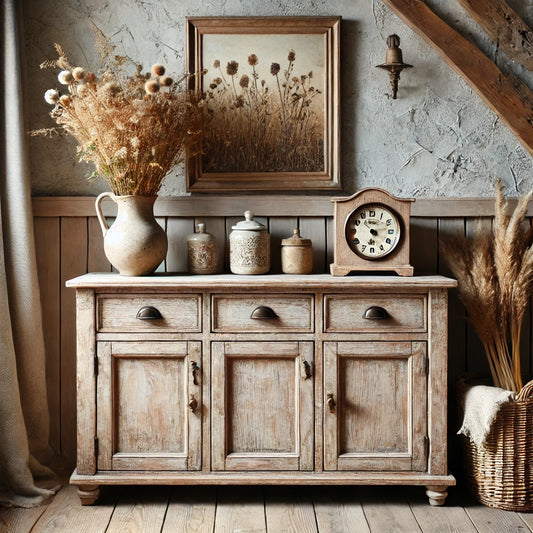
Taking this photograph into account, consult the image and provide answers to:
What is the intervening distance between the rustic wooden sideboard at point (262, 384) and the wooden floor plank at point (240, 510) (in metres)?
0.12

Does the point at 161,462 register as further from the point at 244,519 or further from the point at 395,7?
the point at 395,7

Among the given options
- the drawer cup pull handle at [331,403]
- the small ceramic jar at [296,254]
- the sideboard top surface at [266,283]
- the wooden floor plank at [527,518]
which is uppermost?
the small ceramic jar at [296,254]

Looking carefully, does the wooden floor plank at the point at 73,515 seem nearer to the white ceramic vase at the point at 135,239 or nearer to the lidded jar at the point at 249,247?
the white ceramic vase at the point at 135,239

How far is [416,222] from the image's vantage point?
2828mm

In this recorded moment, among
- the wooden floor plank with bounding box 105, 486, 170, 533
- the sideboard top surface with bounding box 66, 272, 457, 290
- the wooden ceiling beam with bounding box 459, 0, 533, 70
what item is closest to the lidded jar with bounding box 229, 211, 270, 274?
the sideboard top surface with bounding box 66, 272, 457, 290

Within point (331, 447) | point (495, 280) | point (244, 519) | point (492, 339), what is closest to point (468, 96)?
point (495, 280)

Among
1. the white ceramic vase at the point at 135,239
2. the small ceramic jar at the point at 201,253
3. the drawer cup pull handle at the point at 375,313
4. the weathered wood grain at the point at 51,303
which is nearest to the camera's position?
the drawer cup pull handle at the point at 375,313

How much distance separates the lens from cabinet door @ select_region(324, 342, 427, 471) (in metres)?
2.41

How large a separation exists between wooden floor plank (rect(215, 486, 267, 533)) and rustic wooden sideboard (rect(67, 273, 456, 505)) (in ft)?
0.38

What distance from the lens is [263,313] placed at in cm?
240

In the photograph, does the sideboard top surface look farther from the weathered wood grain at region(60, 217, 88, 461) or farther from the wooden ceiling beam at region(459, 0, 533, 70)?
the wooden ceiling beam at region(459, 0, 533, 70)

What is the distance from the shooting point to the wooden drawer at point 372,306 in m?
2.41

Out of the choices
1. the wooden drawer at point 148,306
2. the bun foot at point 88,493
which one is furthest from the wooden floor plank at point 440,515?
the bun foot at point 88,493

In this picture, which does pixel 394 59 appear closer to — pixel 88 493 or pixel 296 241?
pixel 296 241
